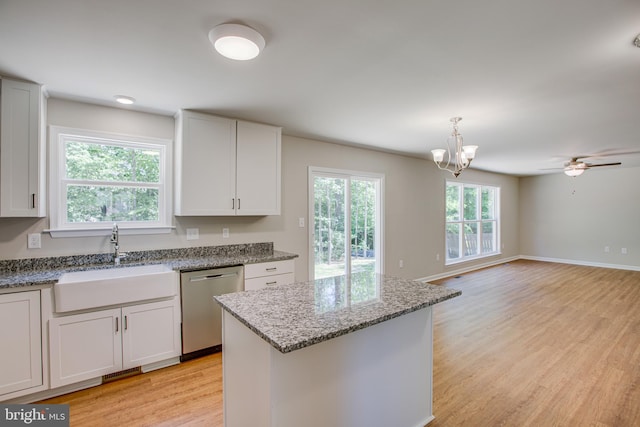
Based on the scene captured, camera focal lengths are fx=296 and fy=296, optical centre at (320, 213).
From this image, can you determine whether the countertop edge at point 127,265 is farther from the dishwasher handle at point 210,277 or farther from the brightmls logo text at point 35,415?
the brightmls logo text at point 35,415

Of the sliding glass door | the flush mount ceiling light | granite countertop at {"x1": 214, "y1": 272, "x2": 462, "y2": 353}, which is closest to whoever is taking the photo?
granite countertop at {"x1": 214, "y1": 272, "x2": 462, "y2": 353}

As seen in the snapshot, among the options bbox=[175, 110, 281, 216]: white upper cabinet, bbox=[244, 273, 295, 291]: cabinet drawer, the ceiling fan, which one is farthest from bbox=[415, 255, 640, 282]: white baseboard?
bbox=[175, 110, 281, 216]: white upper cabinet

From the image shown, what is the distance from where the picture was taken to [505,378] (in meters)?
2.41

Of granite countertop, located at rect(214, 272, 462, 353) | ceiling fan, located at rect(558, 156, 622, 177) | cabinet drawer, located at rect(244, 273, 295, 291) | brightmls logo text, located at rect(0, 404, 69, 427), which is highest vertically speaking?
ceiling fan, located at rect(558, 156, 622, 177)

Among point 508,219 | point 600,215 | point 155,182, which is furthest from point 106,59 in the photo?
point 600,215

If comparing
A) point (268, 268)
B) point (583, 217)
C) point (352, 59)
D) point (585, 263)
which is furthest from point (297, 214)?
point (585, 263)

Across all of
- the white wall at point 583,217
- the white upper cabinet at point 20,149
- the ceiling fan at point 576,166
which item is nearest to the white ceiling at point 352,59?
the white upper cabinet at point 20,149

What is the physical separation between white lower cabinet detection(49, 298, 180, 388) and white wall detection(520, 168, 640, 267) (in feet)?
29.2

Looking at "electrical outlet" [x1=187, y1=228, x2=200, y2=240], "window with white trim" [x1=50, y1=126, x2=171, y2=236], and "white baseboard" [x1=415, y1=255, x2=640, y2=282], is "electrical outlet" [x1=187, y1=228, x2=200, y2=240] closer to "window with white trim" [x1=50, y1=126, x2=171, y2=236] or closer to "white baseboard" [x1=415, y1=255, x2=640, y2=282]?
"window with white trim" [x1=50, y1=126, x2=171, y2=236]

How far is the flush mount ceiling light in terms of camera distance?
1.59m

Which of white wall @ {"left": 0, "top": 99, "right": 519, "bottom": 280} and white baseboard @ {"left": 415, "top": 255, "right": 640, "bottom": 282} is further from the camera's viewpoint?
white baseboard @ {"left": 415, "top": 255, "right": 640, "bottom": 282}

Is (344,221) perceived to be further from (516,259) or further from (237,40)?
(516,259)

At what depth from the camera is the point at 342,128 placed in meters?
3.53

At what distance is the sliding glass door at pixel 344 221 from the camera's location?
4137 millimetres
